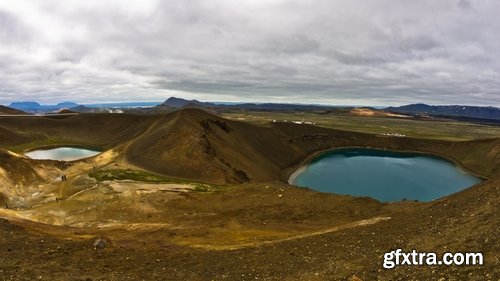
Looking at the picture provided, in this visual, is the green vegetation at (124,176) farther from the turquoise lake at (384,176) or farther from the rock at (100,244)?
the rock at (100,244)

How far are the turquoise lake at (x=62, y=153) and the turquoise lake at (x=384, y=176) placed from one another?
204 feet

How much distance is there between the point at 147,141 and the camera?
89688mm

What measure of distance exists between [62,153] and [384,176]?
93961 mm

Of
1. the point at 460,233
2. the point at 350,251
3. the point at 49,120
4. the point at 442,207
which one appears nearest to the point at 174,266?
the point at 350,251

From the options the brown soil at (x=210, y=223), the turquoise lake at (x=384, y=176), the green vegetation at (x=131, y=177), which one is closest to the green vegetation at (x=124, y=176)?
the green vegetation at (x=131, y=177)

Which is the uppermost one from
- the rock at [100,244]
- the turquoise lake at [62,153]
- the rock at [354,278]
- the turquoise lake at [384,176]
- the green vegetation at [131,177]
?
the rock at [354,278]

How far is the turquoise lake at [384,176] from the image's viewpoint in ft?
274

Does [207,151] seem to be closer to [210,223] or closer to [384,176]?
[384,176]

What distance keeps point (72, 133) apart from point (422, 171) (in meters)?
127

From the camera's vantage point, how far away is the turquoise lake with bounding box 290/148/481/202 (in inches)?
3292

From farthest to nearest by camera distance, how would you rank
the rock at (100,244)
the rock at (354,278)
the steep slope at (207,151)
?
the steep slope at (207,151) → the rock at (100,244) → the rock at (354,278)

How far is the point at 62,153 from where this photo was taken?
122 m

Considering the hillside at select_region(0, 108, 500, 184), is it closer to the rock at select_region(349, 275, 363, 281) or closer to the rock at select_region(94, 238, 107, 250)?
the rock at select_region(94, 238, 107, 250)

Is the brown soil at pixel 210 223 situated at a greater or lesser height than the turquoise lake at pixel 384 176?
greater
